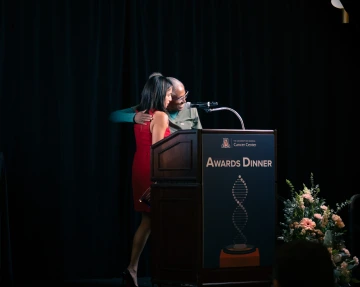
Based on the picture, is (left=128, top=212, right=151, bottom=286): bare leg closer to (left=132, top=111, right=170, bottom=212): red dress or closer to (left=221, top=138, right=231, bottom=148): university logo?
(left=132, top=111, right=170, bottom=212): red dress

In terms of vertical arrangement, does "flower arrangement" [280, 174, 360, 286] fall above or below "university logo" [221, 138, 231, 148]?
below

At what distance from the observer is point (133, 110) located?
4.72m

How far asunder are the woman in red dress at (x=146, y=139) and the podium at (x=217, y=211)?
17.9 inches

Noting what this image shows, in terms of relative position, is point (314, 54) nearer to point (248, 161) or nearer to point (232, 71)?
point (232, 71)

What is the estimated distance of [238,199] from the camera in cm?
349

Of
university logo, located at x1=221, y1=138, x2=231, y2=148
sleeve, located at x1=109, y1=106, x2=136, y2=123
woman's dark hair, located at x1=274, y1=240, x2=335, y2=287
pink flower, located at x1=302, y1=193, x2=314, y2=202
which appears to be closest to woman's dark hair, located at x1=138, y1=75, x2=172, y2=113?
sleeve, located at x1=109, y1=106, x2=136, y2=123

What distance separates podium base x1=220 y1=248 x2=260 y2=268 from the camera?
342 cm

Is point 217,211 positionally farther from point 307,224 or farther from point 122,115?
point 122,115

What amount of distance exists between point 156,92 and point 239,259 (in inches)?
52.8

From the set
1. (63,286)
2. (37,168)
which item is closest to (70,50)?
(37,168)

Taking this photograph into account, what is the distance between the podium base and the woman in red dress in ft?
2.84

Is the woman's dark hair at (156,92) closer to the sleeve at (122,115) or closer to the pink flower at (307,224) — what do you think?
the sleeve at (122,115)

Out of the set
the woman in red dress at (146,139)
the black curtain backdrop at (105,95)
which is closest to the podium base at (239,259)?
the woman in red dress at (146,139)

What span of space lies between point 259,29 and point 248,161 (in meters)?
2.37
